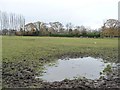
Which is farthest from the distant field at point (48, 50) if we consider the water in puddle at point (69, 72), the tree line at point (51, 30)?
the tree line at point (51, 30)

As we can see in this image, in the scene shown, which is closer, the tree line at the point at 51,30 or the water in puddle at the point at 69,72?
the water in puddle at the point at 69,72

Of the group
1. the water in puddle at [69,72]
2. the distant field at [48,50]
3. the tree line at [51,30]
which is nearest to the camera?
the water in puddle at [69,72]

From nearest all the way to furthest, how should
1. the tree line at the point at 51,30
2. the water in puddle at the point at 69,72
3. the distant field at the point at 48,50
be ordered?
the water in puddle at the point at 69,72 → the distant field at the point at 48,50 → the tree line at the point at 51,30

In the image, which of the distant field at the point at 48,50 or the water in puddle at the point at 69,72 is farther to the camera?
the distant field at the point at 48,50

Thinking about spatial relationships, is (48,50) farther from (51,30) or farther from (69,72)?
(51,30)

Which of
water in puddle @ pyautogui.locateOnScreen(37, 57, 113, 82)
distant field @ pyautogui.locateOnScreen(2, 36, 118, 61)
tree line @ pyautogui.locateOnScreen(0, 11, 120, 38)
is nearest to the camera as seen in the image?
water in puddle @ pyautogui.locateOnScreen(37, 57, 113, 82)

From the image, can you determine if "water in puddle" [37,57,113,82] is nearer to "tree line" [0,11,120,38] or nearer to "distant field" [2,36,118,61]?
"distant field" [2,36,118,61]

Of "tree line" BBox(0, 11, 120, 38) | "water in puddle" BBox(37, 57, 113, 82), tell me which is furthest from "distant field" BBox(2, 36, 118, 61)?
"tree line" BBox(0, 11, 120, 38)

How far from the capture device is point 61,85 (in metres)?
9.20

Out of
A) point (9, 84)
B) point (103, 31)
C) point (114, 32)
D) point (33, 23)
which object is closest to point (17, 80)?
point (9, 84)

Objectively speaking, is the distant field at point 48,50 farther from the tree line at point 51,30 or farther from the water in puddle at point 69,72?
the tree line at point 51,30

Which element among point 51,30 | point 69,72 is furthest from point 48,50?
point 51,30

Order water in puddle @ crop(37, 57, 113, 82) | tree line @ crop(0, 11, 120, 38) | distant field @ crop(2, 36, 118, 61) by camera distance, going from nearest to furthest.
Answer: water in puddle @ crop(37, 57, 113, 82)
distant field @ crop(2, 36, 118, 61)
tree line @ crop(0, 11, 120, 38)

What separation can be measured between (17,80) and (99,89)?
11.0ft
